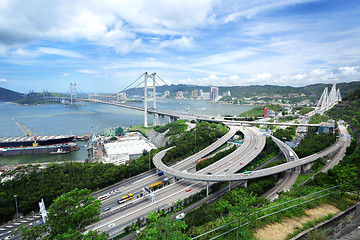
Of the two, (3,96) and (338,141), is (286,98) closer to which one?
(338,141)

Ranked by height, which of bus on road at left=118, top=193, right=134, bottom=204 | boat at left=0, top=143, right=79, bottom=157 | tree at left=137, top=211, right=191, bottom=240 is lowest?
boat at left=0, top=143, right=79, bottom=157

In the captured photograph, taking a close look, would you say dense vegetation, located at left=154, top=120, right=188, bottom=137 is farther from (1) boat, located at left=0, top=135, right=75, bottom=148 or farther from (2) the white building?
(1) boat, located at left=0, top=135, right=75, bottom=148

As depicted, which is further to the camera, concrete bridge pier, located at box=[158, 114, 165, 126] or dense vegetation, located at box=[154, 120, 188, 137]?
concrete bridge pier, located at box=[158, 114, 165, 126]

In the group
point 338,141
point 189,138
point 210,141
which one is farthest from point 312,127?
point 189,138

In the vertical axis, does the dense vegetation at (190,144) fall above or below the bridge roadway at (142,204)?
above

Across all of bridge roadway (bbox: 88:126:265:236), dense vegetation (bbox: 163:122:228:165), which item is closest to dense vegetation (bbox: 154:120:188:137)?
dense vegetation (bbox: 163:122:228:165)

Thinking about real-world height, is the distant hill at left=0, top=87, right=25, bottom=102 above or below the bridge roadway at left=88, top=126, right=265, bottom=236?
above

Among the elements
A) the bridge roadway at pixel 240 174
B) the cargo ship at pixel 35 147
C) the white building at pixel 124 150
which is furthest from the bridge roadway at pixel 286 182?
the cargo ship at pixel 35 147

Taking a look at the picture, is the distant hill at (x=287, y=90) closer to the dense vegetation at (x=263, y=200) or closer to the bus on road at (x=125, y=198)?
the dense vegetation at (x=263, y=200)

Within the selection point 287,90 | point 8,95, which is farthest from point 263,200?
point 8,95
